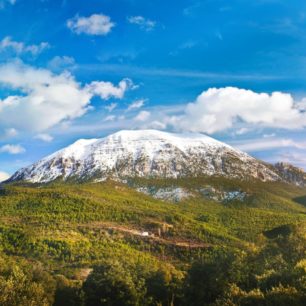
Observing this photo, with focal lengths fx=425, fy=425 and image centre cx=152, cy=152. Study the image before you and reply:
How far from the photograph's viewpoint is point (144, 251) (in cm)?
18662

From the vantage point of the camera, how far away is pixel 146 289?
287ft

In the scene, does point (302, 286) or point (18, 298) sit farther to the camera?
point (18, 298)

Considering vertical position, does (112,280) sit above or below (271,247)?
below

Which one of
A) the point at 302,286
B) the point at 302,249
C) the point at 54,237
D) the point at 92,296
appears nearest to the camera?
the point at 302,286

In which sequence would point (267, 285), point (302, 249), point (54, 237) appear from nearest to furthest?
point (267, 285), point (302, 249), point (54, 237)

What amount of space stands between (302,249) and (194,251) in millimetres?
87435

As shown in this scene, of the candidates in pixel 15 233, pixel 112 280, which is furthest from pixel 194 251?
pixel 112 280

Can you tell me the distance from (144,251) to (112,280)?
102 m

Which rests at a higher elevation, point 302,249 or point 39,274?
point 302,249

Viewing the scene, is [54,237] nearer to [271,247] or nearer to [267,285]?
[271,247]

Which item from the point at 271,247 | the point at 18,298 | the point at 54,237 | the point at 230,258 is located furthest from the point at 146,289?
the point at 54,237

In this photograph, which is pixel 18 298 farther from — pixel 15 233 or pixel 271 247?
pixel 15 233

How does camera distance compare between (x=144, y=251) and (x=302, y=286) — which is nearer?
(x=302, y=286)

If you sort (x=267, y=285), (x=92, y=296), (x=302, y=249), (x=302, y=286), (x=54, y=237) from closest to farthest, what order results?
(x=302, y=286), (x=267, y=285), (x=92, y=296), (x=302, y=249), (x=54, y=237)
